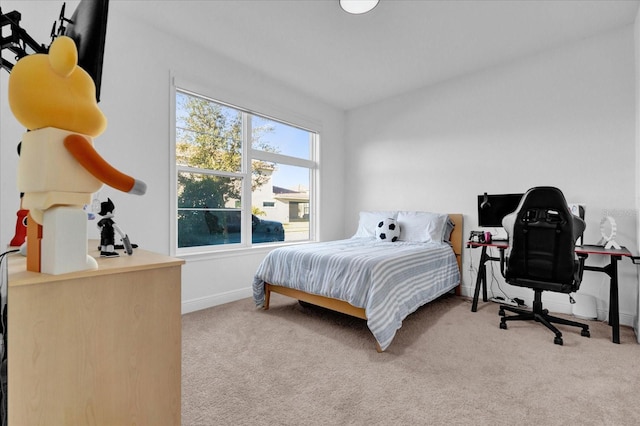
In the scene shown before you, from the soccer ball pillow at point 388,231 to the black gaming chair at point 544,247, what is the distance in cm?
129

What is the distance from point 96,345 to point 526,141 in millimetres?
3863

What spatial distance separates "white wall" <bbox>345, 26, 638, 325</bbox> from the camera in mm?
2727

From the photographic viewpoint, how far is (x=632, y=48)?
2.66 metres

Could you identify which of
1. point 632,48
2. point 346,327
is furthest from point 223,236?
point 632,48

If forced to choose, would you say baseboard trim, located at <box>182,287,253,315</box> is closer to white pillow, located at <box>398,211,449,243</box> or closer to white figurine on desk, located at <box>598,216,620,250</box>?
white pillow, located at <box>398,211,449,243</box>

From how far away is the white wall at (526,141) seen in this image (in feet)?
8.95

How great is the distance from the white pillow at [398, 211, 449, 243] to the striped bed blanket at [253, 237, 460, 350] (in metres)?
→ 0.31

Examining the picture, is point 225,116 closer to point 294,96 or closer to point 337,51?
point 294,96

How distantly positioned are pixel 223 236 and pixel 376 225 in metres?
1.92

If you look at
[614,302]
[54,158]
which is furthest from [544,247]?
[54,158]

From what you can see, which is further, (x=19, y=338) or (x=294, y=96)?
(x=294, y=96)

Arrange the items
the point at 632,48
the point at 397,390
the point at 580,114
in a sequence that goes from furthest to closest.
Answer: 1. the point at 580,114
2. the point at 632,48
3. the point at 397,390

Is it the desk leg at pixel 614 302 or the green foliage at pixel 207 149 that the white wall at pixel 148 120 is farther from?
the desk leg at pixel 614 302

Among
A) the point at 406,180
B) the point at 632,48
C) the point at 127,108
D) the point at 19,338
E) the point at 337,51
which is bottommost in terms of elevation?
the point at 19,338
